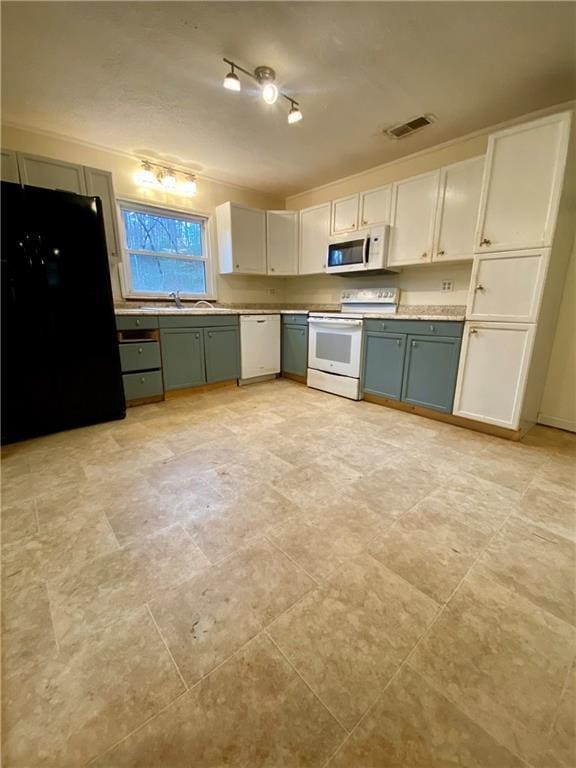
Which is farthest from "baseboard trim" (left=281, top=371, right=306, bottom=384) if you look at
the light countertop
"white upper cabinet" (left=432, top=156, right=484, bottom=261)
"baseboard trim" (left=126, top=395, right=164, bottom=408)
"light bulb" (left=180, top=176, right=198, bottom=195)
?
"light bulb" (left=180, top=176, right=198, bottom=195)

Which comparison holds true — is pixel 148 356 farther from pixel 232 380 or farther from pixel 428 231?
pixel 428 231

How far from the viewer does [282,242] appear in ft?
14.0

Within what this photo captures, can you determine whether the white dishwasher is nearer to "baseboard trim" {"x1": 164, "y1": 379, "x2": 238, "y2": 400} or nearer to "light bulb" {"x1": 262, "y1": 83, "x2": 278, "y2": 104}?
"baseboard trim" {"x1": 164, "y1": 379, "x2": 238, "y2": 400}

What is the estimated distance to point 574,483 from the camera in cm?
191

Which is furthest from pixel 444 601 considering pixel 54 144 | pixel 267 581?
pixel 54 144

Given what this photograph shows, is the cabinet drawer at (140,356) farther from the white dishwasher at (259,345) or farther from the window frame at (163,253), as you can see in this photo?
the white dishwasher at (259,345)

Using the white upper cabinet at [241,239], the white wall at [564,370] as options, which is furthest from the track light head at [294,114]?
the white wall at [564,370]

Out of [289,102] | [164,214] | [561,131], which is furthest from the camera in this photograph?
[164,214]

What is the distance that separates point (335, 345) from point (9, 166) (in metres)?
3.25

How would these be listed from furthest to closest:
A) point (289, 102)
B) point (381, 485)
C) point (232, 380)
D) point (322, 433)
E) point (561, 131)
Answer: point (232, 380) → point (322, 433) → point (289, 102) → point (561, 131) → point (381, 485)

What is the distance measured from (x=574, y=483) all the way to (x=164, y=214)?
4525mm

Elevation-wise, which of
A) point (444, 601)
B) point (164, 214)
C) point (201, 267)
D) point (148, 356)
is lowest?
point (444, 601)

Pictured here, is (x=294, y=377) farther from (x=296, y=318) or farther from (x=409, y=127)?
(x=409, y=127)

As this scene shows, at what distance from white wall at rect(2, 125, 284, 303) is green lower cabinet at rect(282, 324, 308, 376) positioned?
0.89m
